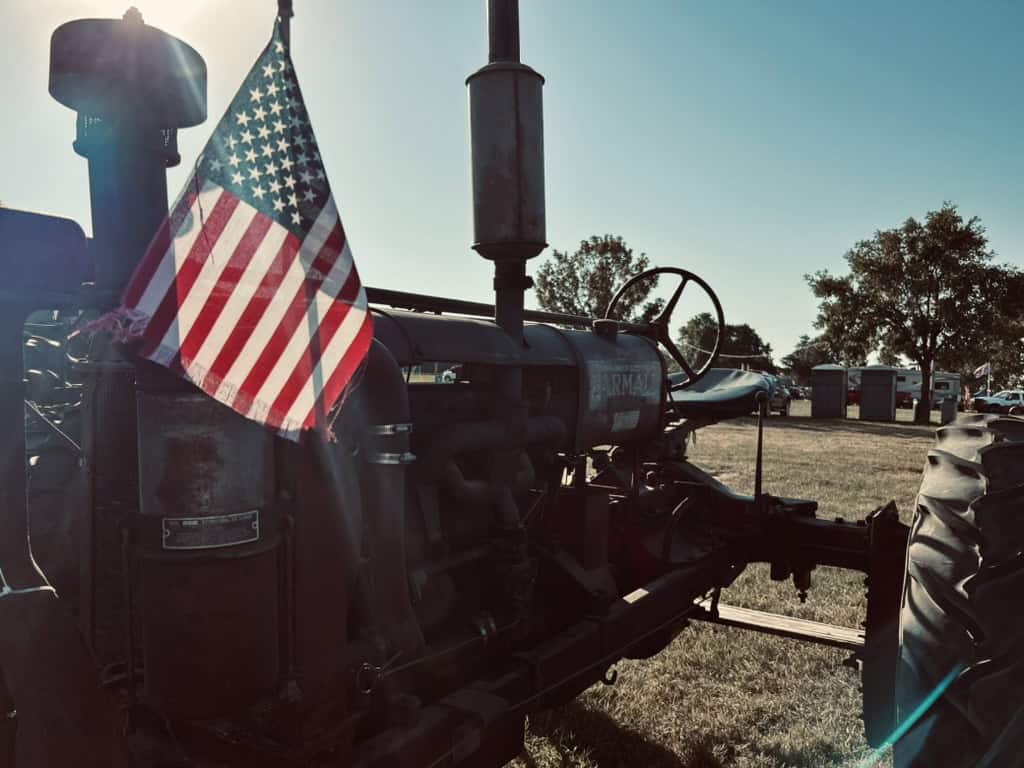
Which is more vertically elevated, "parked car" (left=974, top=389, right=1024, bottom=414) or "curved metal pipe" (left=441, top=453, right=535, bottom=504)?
"curved metal pipe" (left=441, top=453, right=535, bottom=504)

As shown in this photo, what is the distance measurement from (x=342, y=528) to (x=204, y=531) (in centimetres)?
32

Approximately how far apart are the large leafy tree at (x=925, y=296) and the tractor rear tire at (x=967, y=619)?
30.7m

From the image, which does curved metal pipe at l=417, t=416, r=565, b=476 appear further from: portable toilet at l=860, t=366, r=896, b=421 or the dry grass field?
portable toilet at l=860, t=366, r=896, b=421

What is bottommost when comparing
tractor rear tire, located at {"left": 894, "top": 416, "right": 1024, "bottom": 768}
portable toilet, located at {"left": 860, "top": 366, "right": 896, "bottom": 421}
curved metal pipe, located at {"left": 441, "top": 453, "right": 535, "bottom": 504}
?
portable toilet, located at {"left": 860, "top": 366, "right": 896, "bottom": 421}

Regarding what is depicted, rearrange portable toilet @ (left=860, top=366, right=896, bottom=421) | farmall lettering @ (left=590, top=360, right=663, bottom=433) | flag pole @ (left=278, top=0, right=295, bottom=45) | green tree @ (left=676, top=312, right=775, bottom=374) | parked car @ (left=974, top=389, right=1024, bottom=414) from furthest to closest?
1. green tree @ (left=676, top=312, right=775, bottom=374)
2. parked car @ (left=974, top=389, right=1024, bottom=414)
3. portable toilet @ (left=860, top=366, right=896, bottom=421)
4. farmall lettering @ (left=590, top=360, right=663, bottom=433)
5. flag pole @ (left=278, top=0, right=295, bottom=45)

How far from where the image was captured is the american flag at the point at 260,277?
1.31m

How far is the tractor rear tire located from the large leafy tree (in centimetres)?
3071

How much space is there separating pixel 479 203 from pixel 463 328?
1.29 ft

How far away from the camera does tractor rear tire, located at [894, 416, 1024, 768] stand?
1922 millimetres

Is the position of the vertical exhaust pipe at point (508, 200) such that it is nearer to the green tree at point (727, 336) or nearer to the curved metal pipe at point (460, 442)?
the curved metal pipe at point (460, 442)

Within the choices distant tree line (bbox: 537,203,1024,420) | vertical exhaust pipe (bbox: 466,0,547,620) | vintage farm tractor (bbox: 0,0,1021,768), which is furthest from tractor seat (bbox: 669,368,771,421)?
distant tree line (bbox: 537,203,1024,420)

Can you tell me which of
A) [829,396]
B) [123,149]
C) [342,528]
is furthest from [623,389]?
[829,396]

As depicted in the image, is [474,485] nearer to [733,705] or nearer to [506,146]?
[506,146]

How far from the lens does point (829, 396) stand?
95.1 feet
